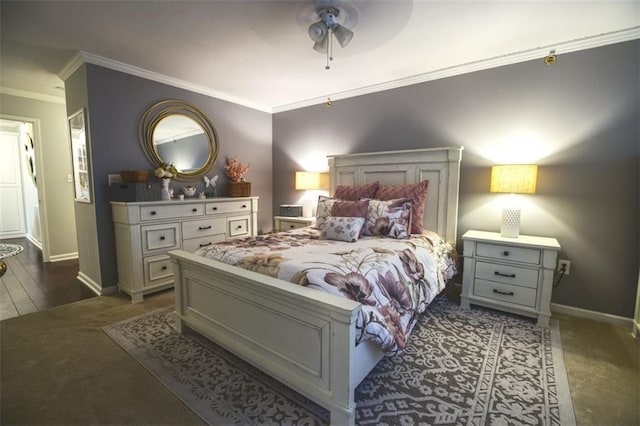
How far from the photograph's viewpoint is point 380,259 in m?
1.78

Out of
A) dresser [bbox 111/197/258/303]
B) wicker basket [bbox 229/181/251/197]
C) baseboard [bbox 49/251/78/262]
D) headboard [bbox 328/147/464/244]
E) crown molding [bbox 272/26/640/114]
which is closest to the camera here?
crown molding [bbox 272/26/640/114]

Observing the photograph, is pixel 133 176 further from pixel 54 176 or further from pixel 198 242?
pixel 54 176

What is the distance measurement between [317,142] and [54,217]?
13.5 ft

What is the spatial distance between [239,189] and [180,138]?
3.13 feet

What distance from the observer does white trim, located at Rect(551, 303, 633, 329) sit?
7.47 feet

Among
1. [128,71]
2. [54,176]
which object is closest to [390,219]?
[128,71]

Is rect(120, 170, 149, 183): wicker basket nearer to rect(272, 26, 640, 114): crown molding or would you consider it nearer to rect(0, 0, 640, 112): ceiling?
rect(0, 0, 640, 112): ceiling

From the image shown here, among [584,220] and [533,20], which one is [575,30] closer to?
[533,20]

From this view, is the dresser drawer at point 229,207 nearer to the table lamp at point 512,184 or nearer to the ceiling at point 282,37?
the ceiling at point 282,37

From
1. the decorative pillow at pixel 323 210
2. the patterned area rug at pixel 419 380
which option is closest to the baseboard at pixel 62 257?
the patterned area rug at pixel 419 380

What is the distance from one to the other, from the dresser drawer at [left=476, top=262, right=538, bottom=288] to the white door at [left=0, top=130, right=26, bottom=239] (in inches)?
332

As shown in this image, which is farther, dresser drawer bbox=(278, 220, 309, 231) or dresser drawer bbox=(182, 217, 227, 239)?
dresser drawer bbox=(278, 220, 309, 231)

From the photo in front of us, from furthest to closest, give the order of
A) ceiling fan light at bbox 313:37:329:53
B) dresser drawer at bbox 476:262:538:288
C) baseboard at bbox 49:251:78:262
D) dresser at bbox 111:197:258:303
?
baseboard at bbox 49:251:78:262 → dresser at bbox 111:197:258:303 → dresser drawer at bbox 476:262:538:288 → ceiling fan light at bbox 313:37:329:53

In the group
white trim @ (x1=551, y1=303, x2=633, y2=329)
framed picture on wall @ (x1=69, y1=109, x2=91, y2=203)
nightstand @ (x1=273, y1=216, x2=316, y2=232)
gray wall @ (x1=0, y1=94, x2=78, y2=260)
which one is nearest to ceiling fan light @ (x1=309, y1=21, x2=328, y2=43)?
nightstand @ (x1=273, y1=216, x2=316, y2=232)
